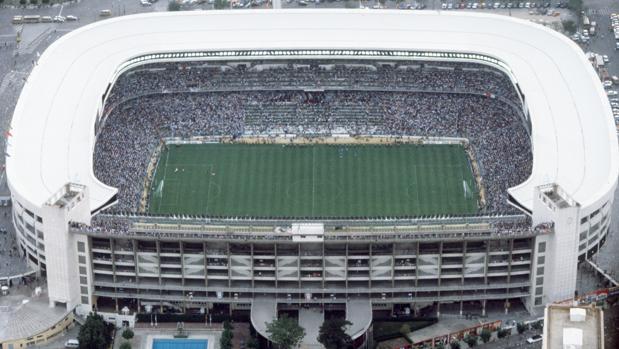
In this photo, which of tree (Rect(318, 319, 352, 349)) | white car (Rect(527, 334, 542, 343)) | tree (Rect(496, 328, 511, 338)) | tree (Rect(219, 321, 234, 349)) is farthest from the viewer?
tree (Rect(496, 328, 511, 338))

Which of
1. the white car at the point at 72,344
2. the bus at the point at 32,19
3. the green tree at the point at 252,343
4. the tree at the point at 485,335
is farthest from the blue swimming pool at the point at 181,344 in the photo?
the bus at the point at 32,19

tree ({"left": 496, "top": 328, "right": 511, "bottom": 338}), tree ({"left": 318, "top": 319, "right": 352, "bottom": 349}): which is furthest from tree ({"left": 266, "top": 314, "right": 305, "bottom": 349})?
tree ({"left": 496, "top": 328, "right": 511, "bottom": 338})

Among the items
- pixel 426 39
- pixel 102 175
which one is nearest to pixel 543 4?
pixel 426 39

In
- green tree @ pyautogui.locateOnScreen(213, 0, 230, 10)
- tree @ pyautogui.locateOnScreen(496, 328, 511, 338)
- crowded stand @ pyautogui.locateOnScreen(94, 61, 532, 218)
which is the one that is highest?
green tree @ pyautogui.locateOnScreen(213, 0, 230, 10)

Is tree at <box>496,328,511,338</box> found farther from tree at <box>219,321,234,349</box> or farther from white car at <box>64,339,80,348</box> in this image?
white car at <box>64,339,80,348</box>

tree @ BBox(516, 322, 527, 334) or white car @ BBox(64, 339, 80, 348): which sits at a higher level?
tree @ BBox(516, 322, 527, 334)
